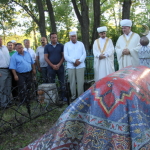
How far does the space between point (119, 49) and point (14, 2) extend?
11.9 m

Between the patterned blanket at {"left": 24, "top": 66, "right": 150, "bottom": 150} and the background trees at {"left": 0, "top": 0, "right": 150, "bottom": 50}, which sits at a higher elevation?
the background trees at {"left": 0, "top": 0, "right": 150, "bottom": 50}

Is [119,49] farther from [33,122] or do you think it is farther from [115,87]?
[115,87]

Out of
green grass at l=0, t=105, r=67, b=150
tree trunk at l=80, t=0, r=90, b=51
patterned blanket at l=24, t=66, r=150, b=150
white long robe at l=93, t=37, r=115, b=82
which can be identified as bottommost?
green grass at l=0, t=105, r=67, b=150

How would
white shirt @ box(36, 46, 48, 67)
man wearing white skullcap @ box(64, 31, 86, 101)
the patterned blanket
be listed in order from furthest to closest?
white shirt @ box(36, 46, 48, 67) → man wearing white skullcap @ box(64, 31, 86, 101) → the patterned blanket

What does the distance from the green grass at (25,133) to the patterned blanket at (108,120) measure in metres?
1.35

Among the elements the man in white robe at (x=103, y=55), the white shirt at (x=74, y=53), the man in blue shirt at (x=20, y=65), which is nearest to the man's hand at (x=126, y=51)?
the man in white robe at (x=103, y=55)

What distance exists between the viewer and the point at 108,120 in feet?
5.32

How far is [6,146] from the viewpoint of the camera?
2904mm

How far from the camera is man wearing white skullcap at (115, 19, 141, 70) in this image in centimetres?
477

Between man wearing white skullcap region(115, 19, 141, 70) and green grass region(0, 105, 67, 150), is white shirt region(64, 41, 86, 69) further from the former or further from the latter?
green grass region(0, 105, 67, 150)

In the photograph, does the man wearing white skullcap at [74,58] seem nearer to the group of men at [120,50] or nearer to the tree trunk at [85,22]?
the group of men at [120,50]

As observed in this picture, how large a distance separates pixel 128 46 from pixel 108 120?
377 cm

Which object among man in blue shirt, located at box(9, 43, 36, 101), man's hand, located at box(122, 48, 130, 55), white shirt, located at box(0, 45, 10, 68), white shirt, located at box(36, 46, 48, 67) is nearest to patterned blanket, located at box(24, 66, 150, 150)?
man's hand, located at box(122, 48, 130, 55)

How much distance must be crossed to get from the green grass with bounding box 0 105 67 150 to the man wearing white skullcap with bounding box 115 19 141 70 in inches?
103
